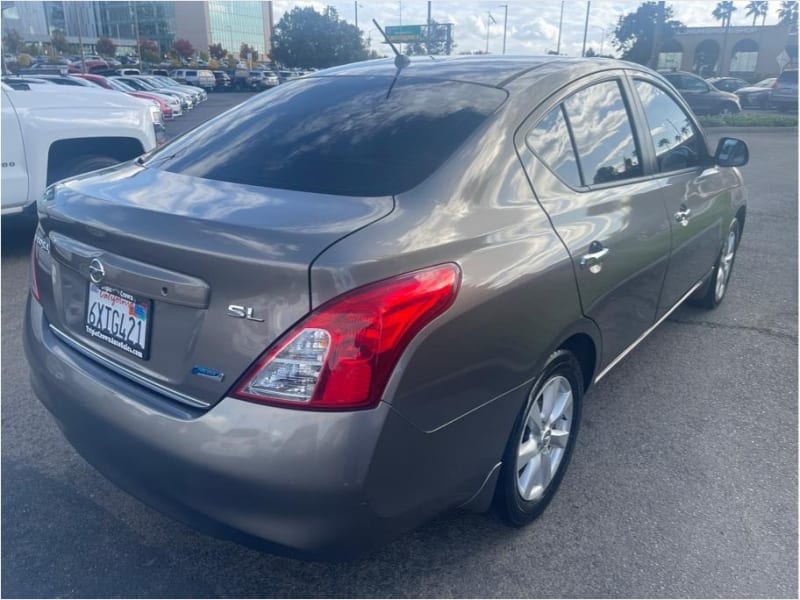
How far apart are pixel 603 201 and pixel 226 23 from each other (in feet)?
313

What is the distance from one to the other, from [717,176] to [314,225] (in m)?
3.28

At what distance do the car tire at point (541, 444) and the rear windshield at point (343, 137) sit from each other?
2.93ft

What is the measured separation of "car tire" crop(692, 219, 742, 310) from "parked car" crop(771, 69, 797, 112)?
27.7 metres

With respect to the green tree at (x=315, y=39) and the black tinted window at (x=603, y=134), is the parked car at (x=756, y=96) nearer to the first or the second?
the black tinted window at (x=603, y=134)

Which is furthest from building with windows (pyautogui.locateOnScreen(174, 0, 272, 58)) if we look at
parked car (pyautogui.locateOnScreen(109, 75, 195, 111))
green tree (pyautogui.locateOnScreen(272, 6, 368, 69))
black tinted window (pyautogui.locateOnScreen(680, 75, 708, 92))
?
black tinted window (pyautogui.locateOnScreen(680, 75, 708, 92))

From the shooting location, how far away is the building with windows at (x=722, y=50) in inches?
2419

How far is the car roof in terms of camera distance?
284 centimetres

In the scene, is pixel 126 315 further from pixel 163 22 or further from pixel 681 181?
pixel 163 22

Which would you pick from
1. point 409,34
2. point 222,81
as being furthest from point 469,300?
point 222,81

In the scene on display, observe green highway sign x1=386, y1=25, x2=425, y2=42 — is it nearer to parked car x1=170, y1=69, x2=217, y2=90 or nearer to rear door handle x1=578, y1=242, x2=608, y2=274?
→ rear door handle x1=578, y1=242, x2=608, y2=274

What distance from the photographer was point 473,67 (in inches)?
117

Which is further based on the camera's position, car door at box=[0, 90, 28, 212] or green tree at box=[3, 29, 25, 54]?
green tree at box=[3, 29, 25, 54]

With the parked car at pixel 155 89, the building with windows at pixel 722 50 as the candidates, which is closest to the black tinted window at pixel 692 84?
the parked car at pixel 155 89

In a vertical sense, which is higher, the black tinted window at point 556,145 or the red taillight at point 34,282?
the black tinted window at point 556,145
